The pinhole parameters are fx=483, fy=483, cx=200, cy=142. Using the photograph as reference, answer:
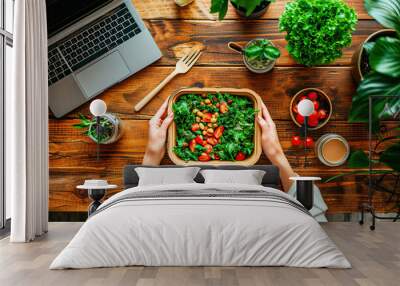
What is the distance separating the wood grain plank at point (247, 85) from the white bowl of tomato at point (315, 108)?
9 cm

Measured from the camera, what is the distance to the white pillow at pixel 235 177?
15.0 feet

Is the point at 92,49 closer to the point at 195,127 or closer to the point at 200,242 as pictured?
the point at 195,127

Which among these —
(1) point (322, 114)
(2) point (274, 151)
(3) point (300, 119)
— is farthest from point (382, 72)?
(2) point (274, 151)

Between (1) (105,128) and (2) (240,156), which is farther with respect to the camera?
(2) (240,156)

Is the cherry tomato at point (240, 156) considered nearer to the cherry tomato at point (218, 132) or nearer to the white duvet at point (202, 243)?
the cherry tomato at point (218, 132)

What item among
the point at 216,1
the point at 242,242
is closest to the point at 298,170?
the point at 242,242

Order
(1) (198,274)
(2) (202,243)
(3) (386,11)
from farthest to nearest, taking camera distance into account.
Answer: (3) (386,11)
(2) (202,243)
(1) (198,274)

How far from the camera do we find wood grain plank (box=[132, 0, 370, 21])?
5121 mm

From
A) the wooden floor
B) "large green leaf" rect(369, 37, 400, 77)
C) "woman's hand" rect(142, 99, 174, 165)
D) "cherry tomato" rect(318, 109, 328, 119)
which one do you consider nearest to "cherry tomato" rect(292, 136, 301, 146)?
"cherry tomato" rect(318, 109, 328, 119)

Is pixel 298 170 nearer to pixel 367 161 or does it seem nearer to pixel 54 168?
pixel 367 161

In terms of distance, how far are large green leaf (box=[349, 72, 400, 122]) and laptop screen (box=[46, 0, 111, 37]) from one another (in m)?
2.72

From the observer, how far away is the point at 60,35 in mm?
4992

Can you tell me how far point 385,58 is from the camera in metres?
4.30

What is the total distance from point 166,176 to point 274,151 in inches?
47.5
